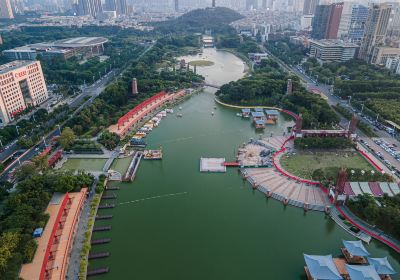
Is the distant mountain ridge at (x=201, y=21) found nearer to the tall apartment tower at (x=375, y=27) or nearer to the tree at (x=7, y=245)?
the tall apartment tower at (x=375, y=27)

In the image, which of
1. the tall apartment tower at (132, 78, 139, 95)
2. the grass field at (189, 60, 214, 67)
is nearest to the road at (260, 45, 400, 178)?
the grass field at (189, 60, 214, 67)

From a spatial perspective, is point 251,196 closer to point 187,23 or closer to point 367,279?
point 367,279

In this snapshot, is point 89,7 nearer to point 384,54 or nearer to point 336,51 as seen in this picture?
point 336,51

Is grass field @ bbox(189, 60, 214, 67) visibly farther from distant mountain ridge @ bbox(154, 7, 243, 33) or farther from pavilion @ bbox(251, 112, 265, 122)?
distant mountain ridge @ bbox(154, 7, 243, 33)

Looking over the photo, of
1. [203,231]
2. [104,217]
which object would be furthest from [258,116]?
[104,217]

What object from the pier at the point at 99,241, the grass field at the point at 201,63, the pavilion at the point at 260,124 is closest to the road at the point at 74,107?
the pier at the point at 99,241
